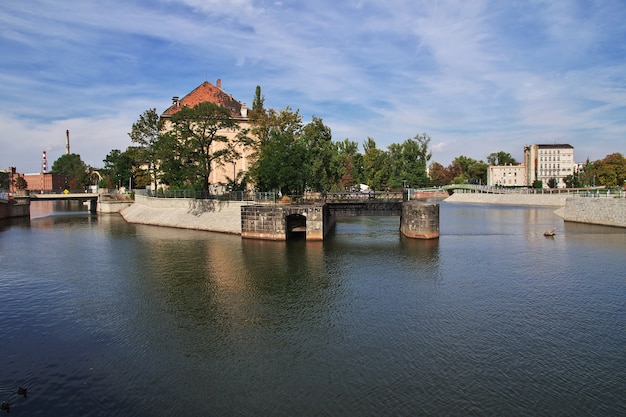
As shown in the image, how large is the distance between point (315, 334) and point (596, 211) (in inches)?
2115

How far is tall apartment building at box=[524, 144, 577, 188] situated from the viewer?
15712 centimetres

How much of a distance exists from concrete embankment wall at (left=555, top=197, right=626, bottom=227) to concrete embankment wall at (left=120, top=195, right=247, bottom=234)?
4540 centimetres

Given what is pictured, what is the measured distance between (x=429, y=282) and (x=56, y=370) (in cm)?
1945

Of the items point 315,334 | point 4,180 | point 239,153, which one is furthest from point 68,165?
point 315,334

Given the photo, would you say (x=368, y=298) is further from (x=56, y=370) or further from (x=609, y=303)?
(x=56, y=370)

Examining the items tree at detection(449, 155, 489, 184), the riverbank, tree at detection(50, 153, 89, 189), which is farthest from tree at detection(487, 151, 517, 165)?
tree at detection(50, 153, 89, 189)

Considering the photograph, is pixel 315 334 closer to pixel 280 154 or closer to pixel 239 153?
pixel 280 154

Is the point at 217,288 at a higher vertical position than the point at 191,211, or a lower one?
lower

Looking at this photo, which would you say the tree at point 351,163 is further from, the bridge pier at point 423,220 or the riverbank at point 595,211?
the bridge pier at point 423,220

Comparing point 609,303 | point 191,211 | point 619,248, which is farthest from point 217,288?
point 619,248

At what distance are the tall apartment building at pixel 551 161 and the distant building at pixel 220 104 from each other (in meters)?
124

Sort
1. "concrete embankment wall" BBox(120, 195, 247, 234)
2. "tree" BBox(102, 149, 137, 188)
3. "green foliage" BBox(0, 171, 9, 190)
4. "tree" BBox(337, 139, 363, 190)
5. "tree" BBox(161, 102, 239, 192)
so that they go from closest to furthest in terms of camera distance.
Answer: "concrete embankment wall" BBox(120, 195, 247, 234)
"tree" BBox(161, 102, 239, 192)
"tree" BBox(102, 149, 137, 188)
"tree" BBox(337, 139, 363, 190)
"green foliage" BBox(0, 171, 9, 190)

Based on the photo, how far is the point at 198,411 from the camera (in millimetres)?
12109

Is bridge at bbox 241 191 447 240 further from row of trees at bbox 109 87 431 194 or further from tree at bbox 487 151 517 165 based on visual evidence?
tree at bbox 487 151 517 165
